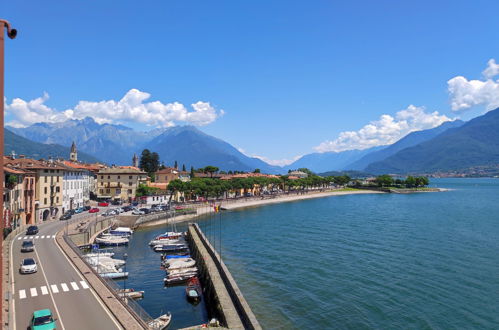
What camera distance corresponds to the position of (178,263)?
4969 centimetres

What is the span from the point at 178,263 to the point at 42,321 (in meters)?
26.5

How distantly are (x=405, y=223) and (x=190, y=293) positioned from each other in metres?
69.6

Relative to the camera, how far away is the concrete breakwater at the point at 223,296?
88.4 feet

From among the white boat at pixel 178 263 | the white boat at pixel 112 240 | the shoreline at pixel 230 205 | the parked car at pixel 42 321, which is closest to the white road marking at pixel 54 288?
the parked car at pixel 42 321

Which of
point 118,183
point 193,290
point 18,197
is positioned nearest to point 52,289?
point 193,290

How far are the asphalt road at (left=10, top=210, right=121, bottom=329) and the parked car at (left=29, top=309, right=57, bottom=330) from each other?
33.4 inches

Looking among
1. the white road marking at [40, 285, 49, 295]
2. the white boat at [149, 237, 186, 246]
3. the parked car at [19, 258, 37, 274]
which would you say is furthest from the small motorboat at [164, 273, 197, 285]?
the white boat at [149, 237, 186, 246]

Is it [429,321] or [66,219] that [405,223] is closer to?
[429,321]

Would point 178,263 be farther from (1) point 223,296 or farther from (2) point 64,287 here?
(2) point 64,287

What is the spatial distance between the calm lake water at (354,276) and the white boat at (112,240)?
8.87 feet

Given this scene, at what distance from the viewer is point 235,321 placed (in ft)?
89.0

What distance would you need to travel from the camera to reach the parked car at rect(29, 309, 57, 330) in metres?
23.3

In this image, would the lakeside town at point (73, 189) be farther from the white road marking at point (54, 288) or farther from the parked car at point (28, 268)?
the white road marking at point (54, 288)

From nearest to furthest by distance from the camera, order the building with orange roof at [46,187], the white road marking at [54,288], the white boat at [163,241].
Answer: the white road marking at [54,288] < the white boat at [163,241] < the building with orange roof at [46,187]
